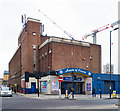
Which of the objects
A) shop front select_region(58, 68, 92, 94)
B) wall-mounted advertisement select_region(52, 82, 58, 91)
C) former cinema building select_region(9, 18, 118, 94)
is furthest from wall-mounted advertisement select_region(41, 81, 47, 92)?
shop front select_region(58, 68, 92, 94)

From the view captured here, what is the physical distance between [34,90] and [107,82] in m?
17.8

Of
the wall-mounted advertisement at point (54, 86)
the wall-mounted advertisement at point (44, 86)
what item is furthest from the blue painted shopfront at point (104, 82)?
the wall-mounted advertisement at point (44, 86)

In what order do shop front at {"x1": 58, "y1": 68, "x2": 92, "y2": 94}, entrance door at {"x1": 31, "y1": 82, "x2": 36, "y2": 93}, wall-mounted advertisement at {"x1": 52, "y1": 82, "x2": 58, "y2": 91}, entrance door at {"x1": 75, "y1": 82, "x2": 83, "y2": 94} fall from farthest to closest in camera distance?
1. entrance door at {"x1": 31, "y1": 82, "x2": 36, "y2": 93}
2. entrance door at {"x1": 75, "y1": 82, "x2": 83, "y2": 94}
3. shop front at {"x1": 58, "y1": 68, "x2": 92, "y2": 94}
4. wall-mounted advertisement at {"x1": 52, "y1": 82, "x2": 58, "y2": 91}

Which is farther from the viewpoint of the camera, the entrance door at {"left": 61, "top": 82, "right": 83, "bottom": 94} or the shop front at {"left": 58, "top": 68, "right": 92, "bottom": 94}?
the entrance door at {"left": 61, "top": 82, "right": 83, "bottom": 94}

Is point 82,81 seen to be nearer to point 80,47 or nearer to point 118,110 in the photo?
point 80,47

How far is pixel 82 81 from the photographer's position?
1447 inches

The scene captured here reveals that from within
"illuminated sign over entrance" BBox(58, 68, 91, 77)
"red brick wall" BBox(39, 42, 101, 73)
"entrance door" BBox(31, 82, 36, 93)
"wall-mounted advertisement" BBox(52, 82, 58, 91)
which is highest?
"red brick wall" BBox(39, 42, 101, 73)

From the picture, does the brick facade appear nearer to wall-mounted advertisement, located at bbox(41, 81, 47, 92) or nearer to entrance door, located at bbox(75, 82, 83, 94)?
wall-mounted advertisement, located at bbox(41, 81, 47, 92)

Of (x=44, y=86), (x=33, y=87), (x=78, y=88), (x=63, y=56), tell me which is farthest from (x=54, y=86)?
(x=33, y=87)

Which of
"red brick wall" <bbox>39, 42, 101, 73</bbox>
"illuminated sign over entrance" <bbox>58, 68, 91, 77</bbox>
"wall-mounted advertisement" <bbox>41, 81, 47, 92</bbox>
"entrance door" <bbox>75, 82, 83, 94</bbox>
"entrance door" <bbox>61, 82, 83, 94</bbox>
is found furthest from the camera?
"entrance door" <bbox>75, 82, 83, 94</bbox>

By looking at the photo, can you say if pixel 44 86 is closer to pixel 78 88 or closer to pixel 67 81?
pixel 67 81

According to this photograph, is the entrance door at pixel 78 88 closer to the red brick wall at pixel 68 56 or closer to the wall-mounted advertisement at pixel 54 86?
the red brick wall at pixel 68 56

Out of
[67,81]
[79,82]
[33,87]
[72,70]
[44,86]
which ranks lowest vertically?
[33,87]

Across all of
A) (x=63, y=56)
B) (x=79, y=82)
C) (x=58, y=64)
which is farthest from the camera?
(x=79, y=82)
